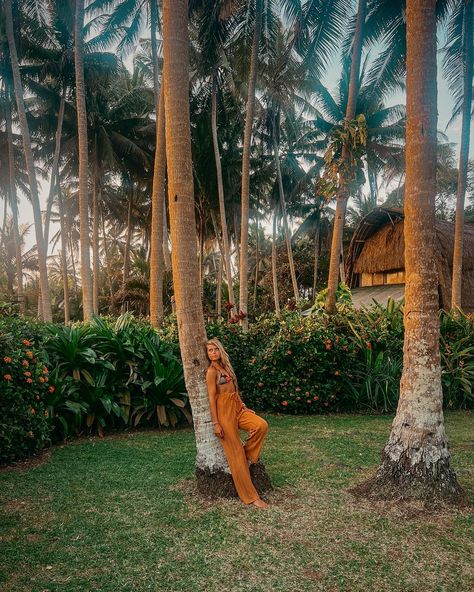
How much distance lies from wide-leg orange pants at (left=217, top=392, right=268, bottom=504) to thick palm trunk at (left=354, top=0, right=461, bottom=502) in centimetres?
107

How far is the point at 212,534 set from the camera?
12.5 feet

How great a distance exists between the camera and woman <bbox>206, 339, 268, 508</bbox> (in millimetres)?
4473

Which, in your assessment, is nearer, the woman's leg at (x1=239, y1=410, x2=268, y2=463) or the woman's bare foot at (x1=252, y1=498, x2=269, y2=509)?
the woman's bare foot at (x1=252, y1=498, x2=269, y2=509)

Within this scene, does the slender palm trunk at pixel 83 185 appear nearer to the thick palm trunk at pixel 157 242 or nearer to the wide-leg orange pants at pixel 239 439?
the thick palm trunk at pixel 157 242

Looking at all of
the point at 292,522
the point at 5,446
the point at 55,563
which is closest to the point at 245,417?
the point at 292,522

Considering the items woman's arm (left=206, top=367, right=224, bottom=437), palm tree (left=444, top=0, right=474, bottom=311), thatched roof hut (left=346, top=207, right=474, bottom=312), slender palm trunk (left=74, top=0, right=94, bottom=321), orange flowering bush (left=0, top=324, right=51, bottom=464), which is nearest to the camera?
woman's arm (left=206, top=367, right=224, bottom=437)

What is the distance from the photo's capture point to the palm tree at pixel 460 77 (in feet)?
44.5

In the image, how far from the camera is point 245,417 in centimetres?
464

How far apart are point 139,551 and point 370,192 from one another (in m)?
34.9

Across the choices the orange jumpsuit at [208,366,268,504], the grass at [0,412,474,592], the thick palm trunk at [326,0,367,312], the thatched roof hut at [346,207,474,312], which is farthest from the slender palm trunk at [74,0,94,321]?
the orange jumpsuit at [208,366,268,504]

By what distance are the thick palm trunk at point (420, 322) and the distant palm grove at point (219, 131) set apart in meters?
2.09

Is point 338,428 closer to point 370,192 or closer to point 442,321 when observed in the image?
point 442,321

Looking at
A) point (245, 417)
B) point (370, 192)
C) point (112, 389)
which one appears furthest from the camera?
point (370, 192)

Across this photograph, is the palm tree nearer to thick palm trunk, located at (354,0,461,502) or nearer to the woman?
thick palm trunk, located at (354,0,461,502)
